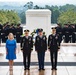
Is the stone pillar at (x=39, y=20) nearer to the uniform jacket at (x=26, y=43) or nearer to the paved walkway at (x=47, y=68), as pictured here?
the paved walkway at (x=47, y=68)

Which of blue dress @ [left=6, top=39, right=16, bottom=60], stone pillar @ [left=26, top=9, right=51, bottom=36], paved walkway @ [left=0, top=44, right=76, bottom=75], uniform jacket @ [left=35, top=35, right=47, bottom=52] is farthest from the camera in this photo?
stone pillar @ [left=26, top=9, right=51, bottom=36]

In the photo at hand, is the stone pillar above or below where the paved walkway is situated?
above

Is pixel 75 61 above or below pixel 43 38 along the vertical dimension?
below

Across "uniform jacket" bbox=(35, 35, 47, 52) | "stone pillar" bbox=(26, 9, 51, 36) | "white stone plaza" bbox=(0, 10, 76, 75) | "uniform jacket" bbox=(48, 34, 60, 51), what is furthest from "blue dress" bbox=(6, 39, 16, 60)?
"stone pillar" bbox=(26, 9, 51, 36)

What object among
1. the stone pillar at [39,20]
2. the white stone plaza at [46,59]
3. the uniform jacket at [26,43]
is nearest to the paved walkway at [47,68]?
the white stone plaza at [46,59]

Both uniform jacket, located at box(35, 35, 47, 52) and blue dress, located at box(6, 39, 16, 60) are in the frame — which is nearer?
blue dress, located at box(6, 39, 16, 60)

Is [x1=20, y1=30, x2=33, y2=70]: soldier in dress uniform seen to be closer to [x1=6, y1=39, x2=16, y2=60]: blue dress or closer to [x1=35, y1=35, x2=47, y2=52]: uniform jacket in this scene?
[x1=35, y1=35, x2=47, y2=52]: uniform jacket

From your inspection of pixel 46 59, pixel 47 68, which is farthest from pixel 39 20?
pixel 47 68

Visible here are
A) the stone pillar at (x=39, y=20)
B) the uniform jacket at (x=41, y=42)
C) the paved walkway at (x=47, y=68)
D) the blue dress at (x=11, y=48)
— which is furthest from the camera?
the stone pillar at (x=39, y=20)

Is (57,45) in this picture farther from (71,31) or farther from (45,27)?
(45,27)

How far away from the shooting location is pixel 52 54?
14742 mm

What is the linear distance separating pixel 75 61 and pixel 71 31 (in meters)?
6.29

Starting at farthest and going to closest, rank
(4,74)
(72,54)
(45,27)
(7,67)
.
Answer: (45,27) → (72,54) → (7,67) → (4,74)

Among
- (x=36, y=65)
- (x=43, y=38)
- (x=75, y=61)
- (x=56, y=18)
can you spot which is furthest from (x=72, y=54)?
(x=56, y=18)
